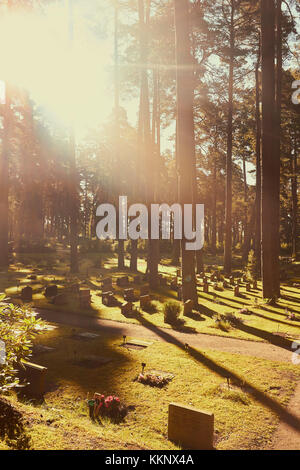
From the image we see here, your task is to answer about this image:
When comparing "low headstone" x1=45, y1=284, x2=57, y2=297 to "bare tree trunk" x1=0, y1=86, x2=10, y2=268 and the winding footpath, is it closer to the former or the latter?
the winding footpath

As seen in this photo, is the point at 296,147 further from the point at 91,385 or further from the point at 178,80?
the point at 91,385

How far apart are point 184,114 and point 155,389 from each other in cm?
1224

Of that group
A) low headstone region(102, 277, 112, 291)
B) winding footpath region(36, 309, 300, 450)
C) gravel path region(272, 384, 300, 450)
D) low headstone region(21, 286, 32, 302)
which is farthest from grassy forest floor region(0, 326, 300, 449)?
low headstone region(102, 277, 112, 291)

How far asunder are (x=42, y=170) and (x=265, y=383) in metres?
44.0

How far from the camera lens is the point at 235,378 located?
916cm

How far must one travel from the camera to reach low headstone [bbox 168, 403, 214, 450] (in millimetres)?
6094

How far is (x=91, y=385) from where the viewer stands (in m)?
8.70

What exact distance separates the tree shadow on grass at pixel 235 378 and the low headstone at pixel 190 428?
6.41 feet

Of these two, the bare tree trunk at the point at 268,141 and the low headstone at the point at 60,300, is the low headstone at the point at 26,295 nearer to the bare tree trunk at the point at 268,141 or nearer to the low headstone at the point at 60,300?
the low headstone at the point at 60,300

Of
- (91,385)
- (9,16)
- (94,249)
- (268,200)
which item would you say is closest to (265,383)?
(91,385)

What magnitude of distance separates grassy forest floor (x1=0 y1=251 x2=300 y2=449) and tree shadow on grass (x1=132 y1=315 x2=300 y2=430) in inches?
0.8

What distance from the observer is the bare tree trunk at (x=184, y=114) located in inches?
637

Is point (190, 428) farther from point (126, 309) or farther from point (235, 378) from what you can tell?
point (126, 309)

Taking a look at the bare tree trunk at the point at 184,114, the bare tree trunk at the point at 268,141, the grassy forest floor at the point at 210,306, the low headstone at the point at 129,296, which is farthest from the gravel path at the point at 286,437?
the low headstone at the point at 129,296
